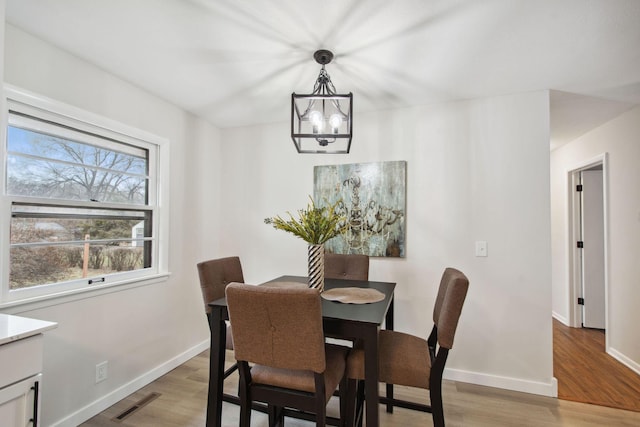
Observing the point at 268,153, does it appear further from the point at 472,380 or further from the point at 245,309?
the point at 472,380

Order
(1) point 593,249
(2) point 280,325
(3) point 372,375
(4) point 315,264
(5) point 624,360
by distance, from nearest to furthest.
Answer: (2) point 280,325 < (3) point 372,375 < (4) point 315,264 < (5) point 624,360 < (1) point 593,249

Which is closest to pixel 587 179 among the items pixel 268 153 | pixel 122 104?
pixel 268 153

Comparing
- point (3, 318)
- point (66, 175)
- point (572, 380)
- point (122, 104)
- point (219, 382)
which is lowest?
point (572, 380)

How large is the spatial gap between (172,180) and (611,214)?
4281 mm

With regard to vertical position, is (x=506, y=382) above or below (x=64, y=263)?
below

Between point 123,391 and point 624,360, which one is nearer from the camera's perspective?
point 123,391

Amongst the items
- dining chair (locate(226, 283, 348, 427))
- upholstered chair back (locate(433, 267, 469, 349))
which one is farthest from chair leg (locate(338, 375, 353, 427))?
upholstered chair back (locate(433, 267, 469, 349))

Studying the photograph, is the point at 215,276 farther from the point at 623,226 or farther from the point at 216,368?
the point at 623,226

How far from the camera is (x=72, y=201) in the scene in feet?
6.64

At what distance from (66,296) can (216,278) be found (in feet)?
2.91

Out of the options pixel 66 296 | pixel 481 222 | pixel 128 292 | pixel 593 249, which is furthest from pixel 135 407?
pixel 593 249

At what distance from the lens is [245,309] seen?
1380mm

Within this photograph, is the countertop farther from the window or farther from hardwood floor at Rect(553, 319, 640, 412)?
hardwood floor at Rect(553, 319, 640, 412)

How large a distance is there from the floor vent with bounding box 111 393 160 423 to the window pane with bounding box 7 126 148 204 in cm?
149
